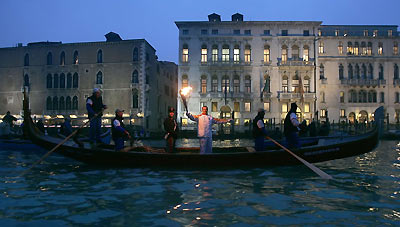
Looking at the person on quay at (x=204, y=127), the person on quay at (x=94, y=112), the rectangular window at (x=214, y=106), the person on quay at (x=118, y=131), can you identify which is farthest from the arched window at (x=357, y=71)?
the person on quay at (x=94, y=112)

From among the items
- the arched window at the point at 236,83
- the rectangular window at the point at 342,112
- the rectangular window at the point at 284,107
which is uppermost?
the arched window at the point at 236,83

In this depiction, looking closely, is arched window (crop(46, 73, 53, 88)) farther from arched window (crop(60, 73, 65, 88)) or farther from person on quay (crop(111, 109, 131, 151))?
person on quay (crop(111, 109, 131, 151))

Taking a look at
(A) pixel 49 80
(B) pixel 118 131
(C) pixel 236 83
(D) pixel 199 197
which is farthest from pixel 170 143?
(A) pixel 49 80

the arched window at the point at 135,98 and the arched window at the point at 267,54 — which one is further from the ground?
the arched window at the point at 267,54

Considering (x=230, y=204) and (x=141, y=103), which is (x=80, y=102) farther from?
(x=230, y=204)

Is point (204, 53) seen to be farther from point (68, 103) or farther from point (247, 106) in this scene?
point (68, 103)

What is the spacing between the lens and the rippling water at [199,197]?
14.1ft

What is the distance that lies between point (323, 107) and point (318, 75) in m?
3.56

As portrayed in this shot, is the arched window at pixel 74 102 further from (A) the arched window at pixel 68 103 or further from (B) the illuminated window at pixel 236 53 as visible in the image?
(B) the illuminated window at pixel 236 53

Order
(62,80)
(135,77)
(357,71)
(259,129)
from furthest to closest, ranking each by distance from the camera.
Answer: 1. (357,71)
2. (62,80)
3. (135,77)
4. (259,129)

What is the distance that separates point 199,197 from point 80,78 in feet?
105

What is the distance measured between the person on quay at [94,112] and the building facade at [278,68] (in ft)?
83.6

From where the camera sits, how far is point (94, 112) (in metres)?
8.55

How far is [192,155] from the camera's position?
809cm
